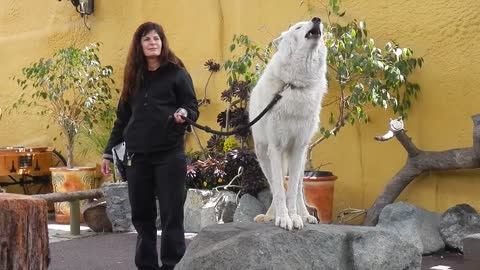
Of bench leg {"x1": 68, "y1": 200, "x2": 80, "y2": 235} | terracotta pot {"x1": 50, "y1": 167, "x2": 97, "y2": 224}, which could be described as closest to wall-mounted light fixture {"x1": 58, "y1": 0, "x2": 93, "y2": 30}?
terracotta pot {"x1": 50, "y1": 167, "x2": 97, "y2": 224}

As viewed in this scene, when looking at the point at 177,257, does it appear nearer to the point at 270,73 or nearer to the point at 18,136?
the point at 270,73

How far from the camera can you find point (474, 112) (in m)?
6.52

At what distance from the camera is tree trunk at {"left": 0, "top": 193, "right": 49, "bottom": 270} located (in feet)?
9.21

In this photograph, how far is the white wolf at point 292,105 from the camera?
4086 millimetres

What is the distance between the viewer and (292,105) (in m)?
4.12

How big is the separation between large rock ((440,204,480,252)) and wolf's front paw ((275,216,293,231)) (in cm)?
265

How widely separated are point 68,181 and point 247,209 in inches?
114

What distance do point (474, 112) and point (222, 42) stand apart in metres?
3.18

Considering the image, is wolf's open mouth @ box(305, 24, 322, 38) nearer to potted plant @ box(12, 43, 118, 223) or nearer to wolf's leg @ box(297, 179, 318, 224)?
wolf's leg @ box(297, 179, 318, 224)

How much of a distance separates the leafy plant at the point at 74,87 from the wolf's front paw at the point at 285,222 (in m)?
5.16

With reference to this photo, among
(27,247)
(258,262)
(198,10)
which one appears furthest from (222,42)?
(27,247)

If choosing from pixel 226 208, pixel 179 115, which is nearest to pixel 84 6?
pixel 226 208

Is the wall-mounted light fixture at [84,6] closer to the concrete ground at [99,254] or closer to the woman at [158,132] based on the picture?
the concrete ground at [99,254]

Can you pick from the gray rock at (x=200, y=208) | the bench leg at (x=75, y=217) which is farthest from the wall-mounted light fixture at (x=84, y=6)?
the gray rock at (x=200, y=208)
